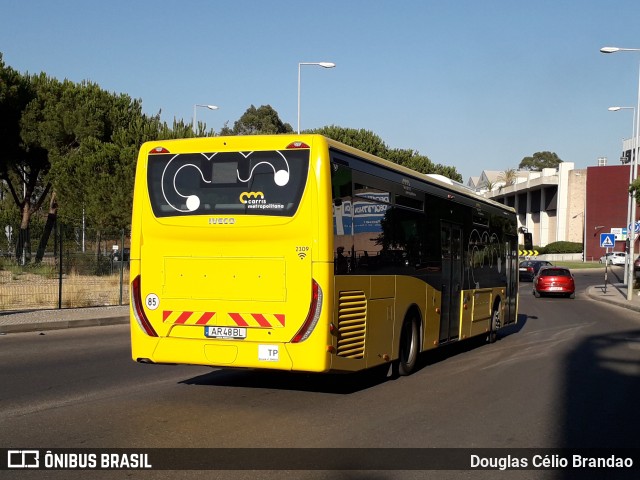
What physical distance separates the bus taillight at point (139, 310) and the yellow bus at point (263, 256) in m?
0.01

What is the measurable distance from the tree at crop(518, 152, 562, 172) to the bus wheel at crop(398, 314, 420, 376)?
14766cm

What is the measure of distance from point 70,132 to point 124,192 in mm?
5968

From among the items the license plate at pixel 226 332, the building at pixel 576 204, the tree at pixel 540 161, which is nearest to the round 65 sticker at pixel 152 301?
the license plate at pixel 226 332

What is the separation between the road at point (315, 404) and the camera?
6980 millimetres

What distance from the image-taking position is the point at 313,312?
27.1 feet

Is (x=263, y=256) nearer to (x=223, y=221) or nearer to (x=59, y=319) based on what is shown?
(x=223, y=221)

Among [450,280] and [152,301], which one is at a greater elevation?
[450,280]

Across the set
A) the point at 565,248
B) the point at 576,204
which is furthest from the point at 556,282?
the point at 576,204

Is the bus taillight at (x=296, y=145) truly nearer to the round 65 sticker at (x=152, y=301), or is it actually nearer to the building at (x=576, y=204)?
the round 65 sticker at (x=152, y=301)

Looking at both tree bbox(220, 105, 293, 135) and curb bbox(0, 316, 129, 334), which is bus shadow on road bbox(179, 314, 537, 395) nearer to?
curb bbox(0, 316, 129, 334)

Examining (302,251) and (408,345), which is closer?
(302,251)

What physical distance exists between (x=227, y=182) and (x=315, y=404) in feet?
8.95

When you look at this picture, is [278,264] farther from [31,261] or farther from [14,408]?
[31,261]

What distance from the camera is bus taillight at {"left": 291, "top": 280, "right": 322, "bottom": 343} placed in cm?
825
